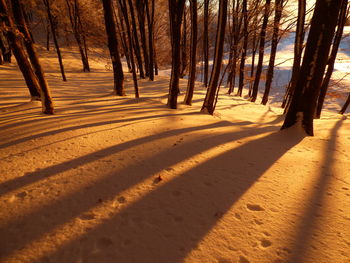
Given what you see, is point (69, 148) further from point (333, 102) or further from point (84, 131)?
point (333, 102)

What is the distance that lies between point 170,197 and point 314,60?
3986 millimetres

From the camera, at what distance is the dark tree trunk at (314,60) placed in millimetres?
3506

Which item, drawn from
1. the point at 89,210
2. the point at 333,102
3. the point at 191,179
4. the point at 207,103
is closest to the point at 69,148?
the point at 89,210

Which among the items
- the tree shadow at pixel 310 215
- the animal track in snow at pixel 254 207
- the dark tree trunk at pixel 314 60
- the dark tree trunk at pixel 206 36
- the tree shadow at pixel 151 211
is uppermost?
the dark tree trunk at pixel 206 36

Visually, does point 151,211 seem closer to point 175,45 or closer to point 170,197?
point 170,197

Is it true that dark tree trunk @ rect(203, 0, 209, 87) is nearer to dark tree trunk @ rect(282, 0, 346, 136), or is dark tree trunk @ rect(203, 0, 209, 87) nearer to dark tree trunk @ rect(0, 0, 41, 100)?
dark tree trunk @ rect(282, 0, 346, 136)

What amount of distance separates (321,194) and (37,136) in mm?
4900

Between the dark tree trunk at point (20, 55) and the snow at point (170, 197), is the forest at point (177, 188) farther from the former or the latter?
the dark tree trunk at point (20, 55)

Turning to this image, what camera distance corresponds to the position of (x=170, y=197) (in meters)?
2.15

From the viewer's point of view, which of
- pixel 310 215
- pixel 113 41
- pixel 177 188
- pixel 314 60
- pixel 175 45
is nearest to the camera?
pixel 310 215

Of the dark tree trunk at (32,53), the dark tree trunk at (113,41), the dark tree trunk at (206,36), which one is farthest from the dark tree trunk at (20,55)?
the dark tree trunk at (206,36)

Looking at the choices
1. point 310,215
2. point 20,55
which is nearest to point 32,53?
point 20,55

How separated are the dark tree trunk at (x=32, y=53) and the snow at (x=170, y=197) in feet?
4.40

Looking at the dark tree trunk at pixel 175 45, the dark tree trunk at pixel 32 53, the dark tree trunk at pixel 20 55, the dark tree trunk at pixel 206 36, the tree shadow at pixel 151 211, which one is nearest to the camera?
the tree shadow at pixel 151 211
